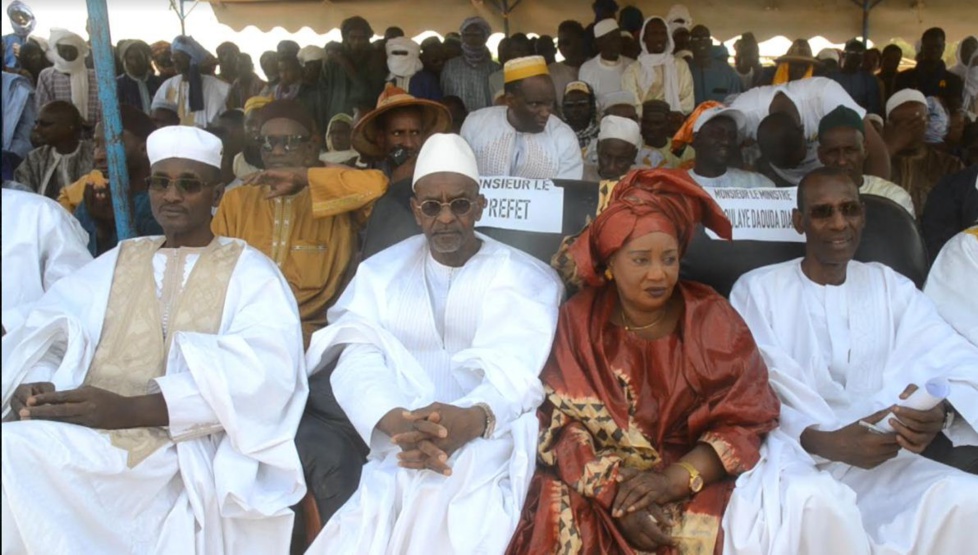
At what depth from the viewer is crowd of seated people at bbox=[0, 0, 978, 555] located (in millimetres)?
3135

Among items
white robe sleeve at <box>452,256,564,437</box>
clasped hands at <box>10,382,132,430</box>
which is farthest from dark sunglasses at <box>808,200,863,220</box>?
clasped hands at <box>10,382,132,430</box>

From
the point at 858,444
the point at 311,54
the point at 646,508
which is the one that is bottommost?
the point at 646,508

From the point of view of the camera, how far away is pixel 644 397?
3438 mm

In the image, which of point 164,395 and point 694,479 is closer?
point 694,479

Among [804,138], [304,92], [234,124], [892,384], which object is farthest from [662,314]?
[304,92]

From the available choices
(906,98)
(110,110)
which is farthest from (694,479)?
(906,98)

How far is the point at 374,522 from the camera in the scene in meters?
3.20

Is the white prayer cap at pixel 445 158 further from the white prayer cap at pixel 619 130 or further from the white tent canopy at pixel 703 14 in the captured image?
the white tent canopy at pixel 703 14

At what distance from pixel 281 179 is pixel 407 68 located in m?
5.03

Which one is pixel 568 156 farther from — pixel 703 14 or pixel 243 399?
pixel 703 14

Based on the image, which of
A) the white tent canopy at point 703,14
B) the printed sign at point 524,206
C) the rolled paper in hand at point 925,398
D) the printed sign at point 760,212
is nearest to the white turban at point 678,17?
the white tent canopy at point 703,14

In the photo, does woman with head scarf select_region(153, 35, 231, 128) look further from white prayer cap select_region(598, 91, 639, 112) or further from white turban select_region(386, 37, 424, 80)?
white prayer cap select_region(598, 91, 639, 112)

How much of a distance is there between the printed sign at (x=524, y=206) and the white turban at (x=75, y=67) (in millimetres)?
6451

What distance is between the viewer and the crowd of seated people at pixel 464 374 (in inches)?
123
